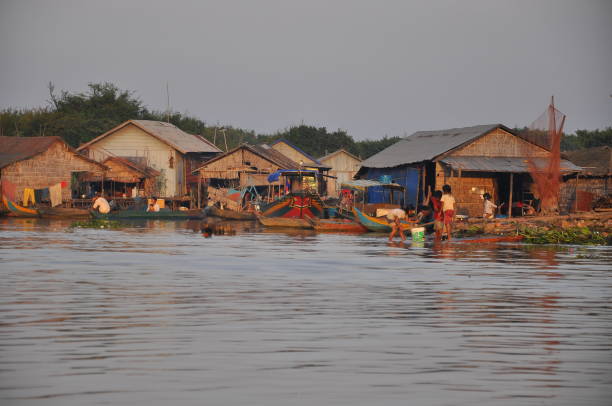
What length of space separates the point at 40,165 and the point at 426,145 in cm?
2024

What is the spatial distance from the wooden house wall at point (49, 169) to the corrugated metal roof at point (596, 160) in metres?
24.7

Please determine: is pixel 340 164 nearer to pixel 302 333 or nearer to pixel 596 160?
pixel 596 160

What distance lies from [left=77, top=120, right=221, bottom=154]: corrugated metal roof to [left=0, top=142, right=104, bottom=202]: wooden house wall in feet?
9.25

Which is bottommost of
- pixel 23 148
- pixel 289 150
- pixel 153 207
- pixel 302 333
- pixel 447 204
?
pixel 302 333

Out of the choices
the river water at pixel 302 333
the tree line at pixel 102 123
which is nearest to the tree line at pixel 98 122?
the tree line at pixel 102 123

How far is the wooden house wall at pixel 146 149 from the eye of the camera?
47.3 m

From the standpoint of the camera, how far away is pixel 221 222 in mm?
36219

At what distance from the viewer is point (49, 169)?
140 ft

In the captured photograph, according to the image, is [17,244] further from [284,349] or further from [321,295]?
[284,349]

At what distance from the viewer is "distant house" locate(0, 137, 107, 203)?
1640 inches

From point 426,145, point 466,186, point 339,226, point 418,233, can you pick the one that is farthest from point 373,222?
point 426,145

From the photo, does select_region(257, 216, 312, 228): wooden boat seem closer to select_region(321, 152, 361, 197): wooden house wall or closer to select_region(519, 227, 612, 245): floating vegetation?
select_region(519, 227, 612, 245): floating vegetation

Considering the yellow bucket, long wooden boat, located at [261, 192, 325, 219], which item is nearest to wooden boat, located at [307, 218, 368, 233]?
long wooden boat, located at [261, 192, 325, 219]

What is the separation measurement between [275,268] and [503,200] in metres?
20.8
